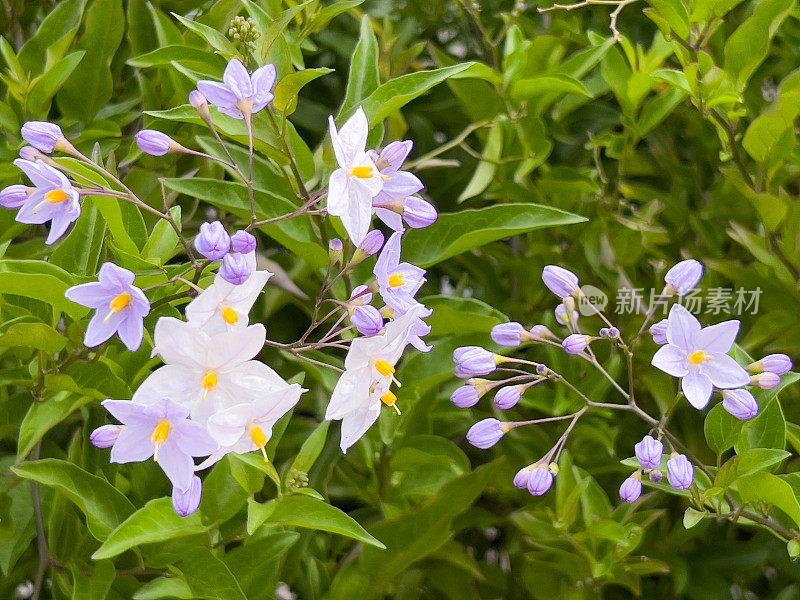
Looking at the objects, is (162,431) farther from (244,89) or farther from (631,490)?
(631,490)

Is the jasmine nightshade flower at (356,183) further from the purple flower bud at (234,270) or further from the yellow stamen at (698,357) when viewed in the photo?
the yellow stamen at (698,357)

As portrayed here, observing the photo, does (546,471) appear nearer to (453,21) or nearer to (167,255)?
(167,255)

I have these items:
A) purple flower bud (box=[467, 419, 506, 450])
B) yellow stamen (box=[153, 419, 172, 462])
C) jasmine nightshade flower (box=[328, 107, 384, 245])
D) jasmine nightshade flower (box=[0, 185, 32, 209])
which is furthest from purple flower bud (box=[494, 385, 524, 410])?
jasmine nightshade flower (box=[0, 185, 32, 209])

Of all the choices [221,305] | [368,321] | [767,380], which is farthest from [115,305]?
[767,380]

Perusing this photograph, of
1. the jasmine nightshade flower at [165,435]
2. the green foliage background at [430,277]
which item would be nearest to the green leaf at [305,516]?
the green foliage background at [430,277]

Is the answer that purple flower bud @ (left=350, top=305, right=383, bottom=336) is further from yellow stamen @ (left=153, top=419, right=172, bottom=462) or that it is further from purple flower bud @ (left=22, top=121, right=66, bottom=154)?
purple flower bud @ (left=22, top=121, right=66, bottom=154)

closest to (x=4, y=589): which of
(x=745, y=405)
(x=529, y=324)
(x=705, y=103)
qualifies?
(x=529, y=324)
